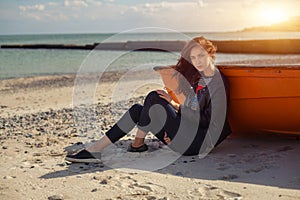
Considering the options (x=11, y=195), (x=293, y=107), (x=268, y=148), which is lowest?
(x=11, y=195)

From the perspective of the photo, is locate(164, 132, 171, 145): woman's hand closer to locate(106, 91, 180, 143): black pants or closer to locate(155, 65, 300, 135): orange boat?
locate(106, 91, 180, 143): black pants

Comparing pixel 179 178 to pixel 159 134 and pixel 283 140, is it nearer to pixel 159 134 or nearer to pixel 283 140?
pixel 159 134

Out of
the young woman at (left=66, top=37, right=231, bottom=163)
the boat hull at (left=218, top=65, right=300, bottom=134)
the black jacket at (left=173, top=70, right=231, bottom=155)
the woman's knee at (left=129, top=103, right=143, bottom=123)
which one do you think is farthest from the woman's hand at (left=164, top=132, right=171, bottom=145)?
the boat hull at (left=218, top=65, right=300, bottom=134)

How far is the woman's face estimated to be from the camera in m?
3.98

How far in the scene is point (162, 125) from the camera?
160 inches

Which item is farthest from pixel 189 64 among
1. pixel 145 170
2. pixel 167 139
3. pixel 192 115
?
pixel 145 170

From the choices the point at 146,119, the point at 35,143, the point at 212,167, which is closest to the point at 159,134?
the point at 146,119

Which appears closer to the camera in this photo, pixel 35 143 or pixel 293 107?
pixel 293 107

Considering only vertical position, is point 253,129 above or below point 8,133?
above

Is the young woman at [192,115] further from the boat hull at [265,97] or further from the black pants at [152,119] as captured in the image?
the boat hull at [265,97]

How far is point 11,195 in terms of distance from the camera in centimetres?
329

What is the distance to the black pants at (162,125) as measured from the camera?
4020 mm

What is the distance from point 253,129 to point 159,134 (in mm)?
1042

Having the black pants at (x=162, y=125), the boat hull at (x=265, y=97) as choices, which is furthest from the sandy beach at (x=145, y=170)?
the boat hull at (x=265, y=97)
